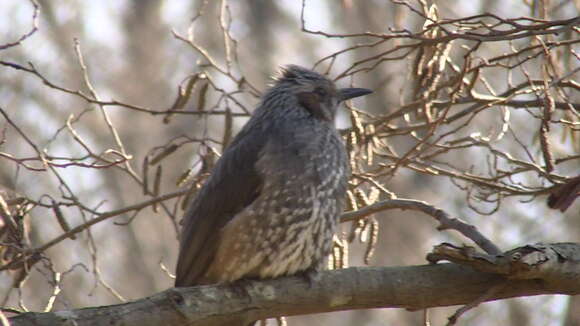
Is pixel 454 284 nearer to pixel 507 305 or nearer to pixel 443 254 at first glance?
pixel 443 254

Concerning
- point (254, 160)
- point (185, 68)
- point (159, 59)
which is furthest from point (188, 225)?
point (159, 59)

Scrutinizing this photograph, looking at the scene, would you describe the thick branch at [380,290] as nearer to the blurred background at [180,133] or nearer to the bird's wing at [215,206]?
the bird's wing at [215,206]

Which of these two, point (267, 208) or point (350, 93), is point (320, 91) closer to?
point (350, 93)

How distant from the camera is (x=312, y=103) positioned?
6684mm

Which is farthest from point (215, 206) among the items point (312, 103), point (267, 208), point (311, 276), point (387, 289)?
point (387, 289)

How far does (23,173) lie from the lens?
13.9 metres

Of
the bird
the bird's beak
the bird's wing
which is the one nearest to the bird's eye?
the bird's beak

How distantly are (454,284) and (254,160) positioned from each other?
1.62m

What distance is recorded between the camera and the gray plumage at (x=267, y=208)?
561 centimetres

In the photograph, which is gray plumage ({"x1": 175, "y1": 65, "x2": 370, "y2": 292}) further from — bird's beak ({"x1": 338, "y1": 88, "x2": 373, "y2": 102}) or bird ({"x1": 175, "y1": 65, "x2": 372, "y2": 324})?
bird's beak ({"x1": 338, "y1": 88, "x2": 373, "y2": 102})

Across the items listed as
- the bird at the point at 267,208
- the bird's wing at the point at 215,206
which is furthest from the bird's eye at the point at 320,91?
the bird's wing at the point at 215,206

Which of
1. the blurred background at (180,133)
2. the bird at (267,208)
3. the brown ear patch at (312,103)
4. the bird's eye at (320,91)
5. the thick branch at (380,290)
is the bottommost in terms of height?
the thick branch at (380,290)

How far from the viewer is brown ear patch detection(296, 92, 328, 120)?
259 inches

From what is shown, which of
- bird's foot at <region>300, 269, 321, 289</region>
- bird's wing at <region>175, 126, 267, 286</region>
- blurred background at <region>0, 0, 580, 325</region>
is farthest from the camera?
blurred background at <region>0, 0, 580, 325</region>
